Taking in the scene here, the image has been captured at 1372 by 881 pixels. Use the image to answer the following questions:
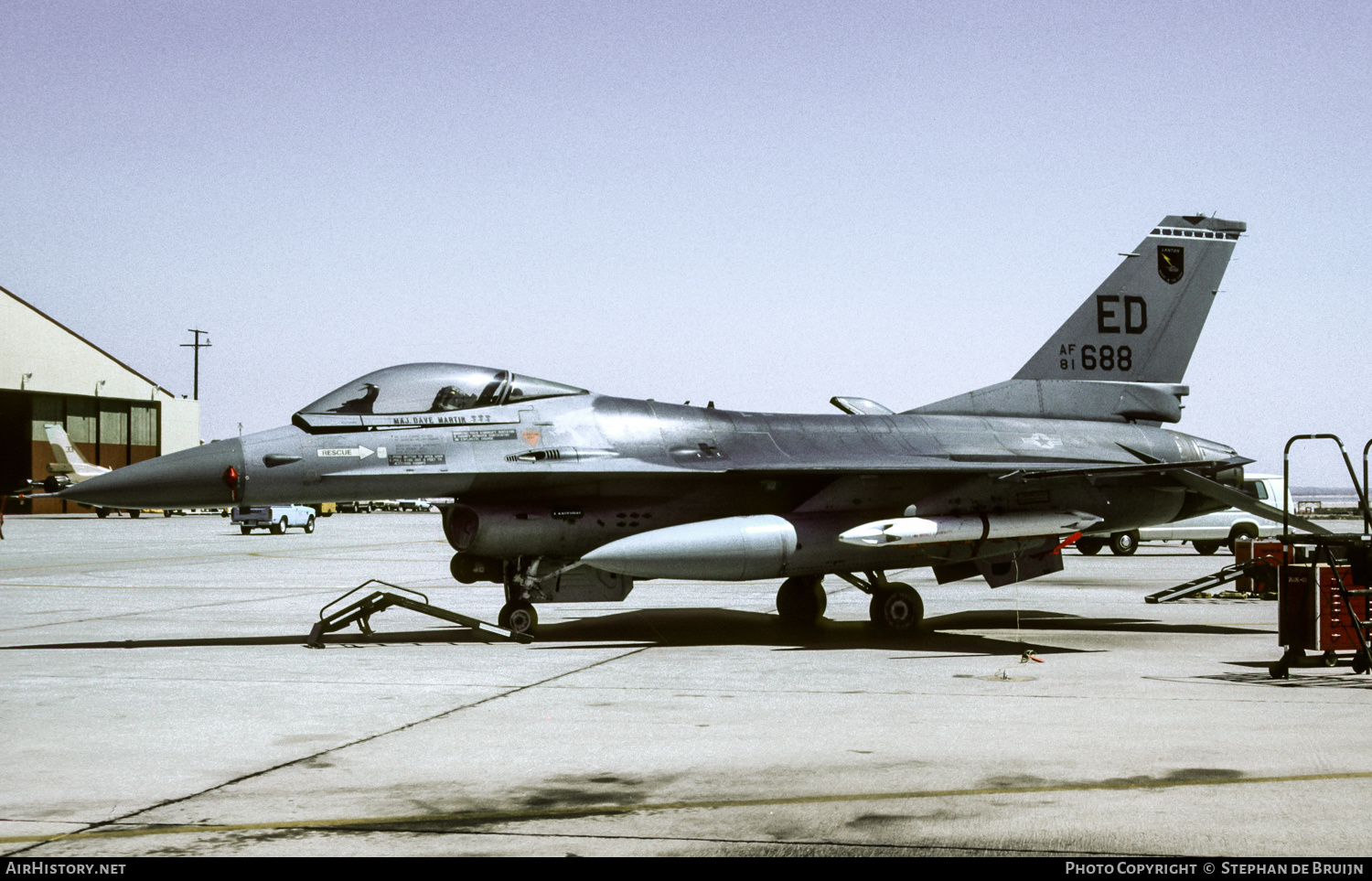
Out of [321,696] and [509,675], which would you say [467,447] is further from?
[321,696]

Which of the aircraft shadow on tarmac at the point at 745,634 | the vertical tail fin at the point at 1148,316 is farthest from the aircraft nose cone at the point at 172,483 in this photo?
the vertical tail fin at the point at 1148,316

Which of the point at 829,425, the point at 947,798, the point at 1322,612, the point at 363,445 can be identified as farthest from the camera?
the point at 829,425

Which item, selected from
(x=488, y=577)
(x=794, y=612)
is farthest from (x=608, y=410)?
(x=794, y=612)

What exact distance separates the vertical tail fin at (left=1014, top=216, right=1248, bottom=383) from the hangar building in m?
62.9

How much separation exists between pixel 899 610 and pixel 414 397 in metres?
6.10

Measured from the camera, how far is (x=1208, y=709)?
877cm

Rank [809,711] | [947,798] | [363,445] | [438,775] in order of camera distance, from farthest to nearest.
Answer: [363,445] → [809,711] → [438,775] → [947,798]

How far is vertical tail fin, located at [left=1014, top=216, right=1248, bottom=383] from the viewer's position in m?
16.7

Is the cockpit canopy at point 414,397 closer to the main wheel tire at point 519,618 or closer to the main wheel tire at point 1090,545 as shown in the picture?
the main wheel tire at point 519,618

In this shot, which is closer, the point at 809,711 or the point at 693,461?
the point at 809,711

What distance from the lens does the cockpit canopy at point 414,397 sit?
12969 millimetres

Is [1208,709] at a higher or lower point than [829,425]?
lower

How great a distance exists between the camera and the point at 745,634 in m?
14.5

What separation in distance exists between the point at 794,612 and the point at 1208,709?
7004 millimetres
